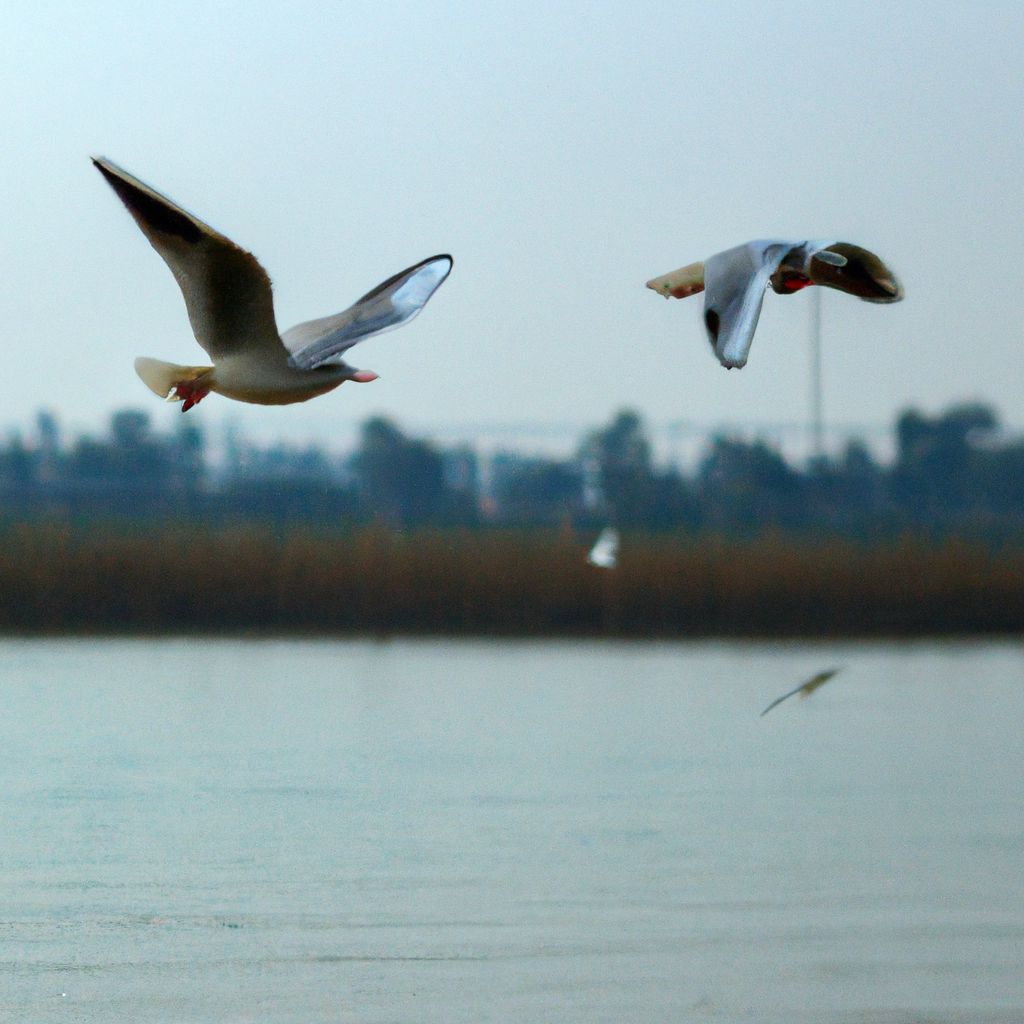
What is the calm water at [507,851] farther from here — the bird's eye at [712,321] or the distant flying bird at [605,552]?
the bird's eye at [712,321]

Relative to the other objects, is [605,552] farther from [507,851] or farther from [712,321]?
[712,321]

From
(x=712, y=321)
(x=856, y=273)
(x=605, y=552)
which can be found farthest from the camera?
(x=605, y=552)

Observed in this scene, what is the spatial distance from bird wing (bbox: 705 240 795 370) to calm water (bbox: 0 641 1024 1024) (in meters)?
2.55

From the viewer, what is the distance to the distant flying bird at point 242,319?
3732 mm

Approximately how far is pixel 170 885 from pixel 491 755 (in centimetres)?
332

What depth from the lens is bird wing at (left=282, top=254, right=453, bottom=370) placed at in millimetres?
3752

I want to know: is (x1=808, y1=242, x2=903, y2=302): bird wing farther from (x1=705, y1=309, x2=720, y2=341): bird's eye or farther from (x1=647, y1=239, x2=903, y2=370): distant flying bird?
(x1=705, y1=309, x2=720, y2=341): bird's eye

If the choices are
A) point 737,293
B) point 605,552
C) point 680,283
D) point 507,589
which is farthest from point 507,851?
point 507,589

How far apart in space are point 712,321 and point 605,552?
38.9ft

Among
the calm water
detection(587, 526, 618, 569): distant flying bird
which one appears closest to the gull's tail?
the calm water

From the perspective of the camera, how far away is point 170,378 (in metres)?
3.88

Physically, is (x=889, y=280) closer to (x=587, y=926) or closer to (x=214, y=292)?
(x=214, y=292)

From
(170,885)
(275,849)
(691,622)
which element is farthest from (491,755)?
(691,622)

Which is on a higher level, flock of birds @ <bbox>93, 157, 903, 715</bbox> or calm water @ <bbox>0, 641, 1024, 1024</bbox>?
flock of birds @ <bbox>93, 157, 903, 715</bbox>
